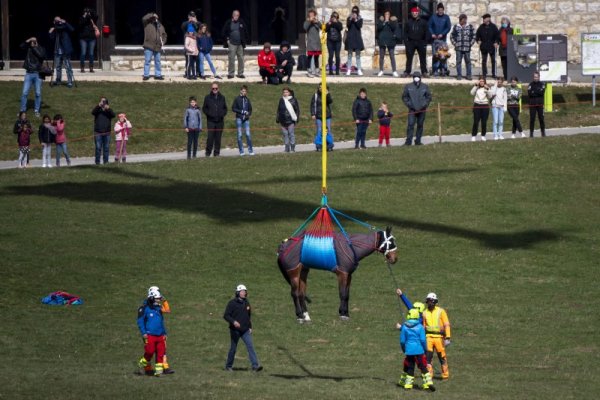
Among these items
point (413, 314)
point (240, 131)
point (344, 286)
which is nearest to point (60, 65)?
point (240, 131)

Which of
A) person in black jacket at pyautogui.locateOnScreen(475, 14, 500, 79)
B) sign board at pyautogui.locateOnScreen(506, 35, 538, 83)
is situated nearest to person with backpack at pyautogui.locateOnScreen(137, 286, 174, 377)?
sign board at pyautogui.locateOnScreen(506, 35, 538, 83)

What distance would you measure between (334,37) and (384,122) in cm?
833

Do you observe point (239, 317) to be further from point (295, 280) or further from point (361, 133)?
point (361, 133)

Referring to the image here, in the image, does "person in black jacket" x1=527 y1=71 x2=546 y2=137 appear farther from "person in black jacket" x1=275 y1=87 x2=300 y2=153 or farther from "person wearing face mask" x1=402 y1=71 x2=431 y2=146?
"person in black jacket" x1=275 y1=87 x2=300 y2=153

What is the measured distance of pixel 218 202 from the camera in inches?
1508

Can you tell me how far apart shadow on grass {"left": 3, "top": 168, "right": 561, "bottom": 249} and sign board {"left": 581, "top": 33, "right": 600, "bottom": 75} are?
55.4ft

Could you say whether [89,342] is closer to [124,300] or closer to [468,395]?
[124,300]

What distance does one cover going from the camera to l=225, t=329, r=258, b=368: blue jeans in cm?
2425

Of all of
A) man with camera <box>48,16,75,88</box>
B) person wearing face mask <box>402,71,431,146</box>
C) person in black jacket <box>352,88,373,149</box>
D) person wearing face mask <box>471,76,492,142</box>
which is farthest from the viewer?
man with camera <box>48,16,75,88</box>

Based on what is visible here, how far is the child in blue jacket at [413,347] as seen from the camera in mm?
23109

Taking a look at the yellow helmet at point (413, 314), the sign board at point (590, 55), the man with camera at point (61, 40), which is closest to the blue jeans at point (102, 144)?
the man with camera at point (61, 40)

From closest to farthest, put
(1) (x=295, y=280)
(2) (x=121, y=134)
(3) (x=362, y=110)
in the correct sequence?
(1) (x=295, y=280), (2) (x=121, y=134), (3) (x=362, y=110)

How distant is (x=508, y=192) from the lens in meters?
39.8

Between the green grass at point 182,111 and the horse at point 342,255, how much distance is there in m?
24.8
